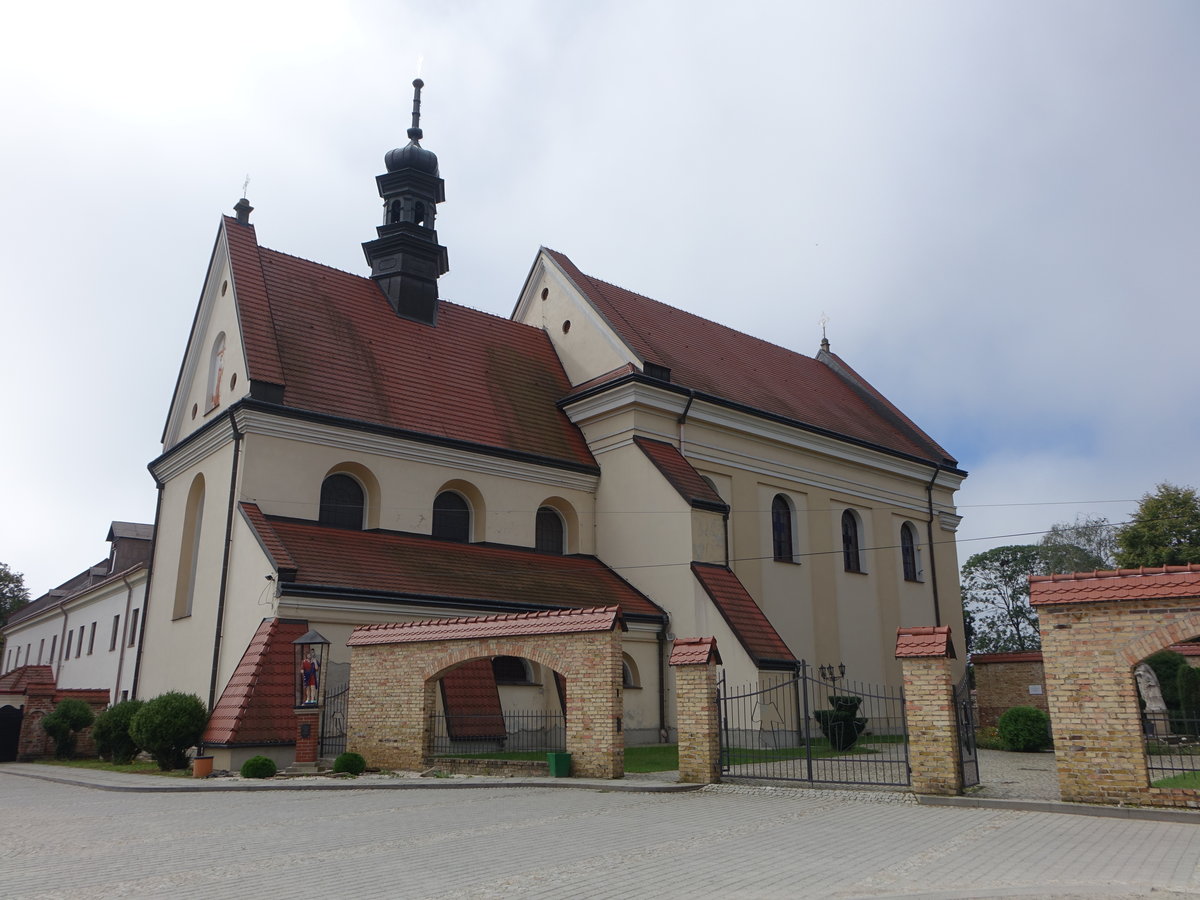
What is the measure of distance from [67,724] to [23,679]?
5099 millimetres

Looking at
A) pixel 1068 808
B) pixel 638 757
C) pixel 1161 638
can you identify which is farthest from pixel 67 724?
pixel 1161 638

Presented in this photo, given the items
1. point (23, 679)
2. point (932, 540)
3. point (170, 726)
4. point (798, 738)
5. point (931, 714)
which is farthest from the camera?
point (932, 540)

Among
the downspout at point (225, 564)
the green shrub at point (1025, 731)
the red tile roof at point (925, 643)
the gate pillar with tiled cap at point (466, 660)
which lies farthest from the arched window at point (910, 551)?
the downspout at point (225, 564)

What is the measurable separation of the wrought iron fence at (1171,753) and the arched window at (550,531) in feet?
41.4

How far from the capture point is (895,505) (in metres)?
29.5

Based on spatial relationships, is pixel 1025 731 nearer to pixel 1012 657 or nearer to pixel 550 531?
pixel 1012 657

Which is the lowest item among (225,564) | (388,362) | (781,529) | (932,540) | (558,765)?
(558,765)

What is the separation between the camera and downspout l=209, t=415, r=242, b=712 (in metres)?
17.8

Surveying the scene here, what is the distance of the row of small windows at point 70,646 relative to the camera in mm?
28781

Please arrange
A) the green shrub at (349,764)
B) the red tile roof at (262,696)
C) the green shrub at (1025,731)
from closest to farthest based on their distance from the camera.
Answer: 1. the green shrub at (349,764)
2. the red tile roof at (262,696)
3. the green shrub at (1025,731)

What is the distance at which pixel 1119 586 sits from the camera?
10.9m

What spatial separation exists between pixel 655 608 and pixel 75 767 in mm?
12052

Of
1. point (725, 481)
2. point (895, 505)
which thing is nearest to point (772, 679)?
point (725, 481)

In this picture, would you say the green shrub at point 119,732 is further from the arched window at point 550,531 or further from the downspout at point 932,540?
the downspout at point 932,540
